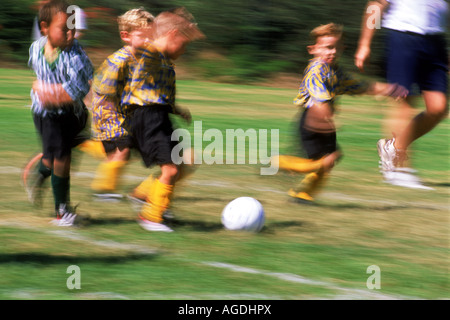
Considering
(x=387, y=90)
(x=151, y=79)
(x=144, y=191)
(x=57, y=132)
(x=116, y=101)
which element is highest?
(x=151, y=79)

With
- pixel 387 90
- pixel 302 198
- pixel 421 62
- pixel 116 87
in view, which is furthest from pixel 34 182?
pixel 421 62

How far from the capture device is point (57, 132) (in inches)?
216

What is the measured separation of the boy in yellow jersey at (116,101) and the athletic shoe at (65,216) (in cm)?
69

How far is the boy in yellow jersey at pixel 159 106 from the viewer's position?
5.56m

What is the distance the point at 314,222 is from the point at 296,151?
38.9 inches

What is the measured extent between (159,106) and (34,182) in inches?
50.8

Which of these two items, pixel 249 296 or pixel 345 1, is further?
pixel 345 1

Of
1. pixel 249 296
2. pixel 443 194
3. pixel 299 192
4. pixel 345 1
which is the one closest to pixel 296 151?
pixel 299 192

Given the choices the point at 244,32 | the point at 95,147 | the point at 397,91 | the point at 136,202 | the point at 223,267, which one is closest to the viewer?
the point at 223,267

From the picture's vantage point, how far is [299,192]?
263 inches

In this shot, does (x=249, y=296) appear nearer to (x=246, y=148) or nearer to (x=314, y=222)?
(x=314, y=222)

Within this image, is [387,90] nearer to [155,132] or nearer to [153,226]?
[155,132]

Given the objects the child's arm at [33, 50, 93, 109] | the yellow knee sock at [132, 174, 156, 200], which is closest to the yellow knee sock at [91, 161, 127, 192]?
the yellow knee sock at [132, 174, 156, 200]

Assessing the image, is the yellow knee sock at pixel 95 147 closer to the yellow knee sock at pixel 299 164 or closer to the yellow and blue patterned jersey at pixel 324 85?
the yellow knee sock at pixel 299 164
